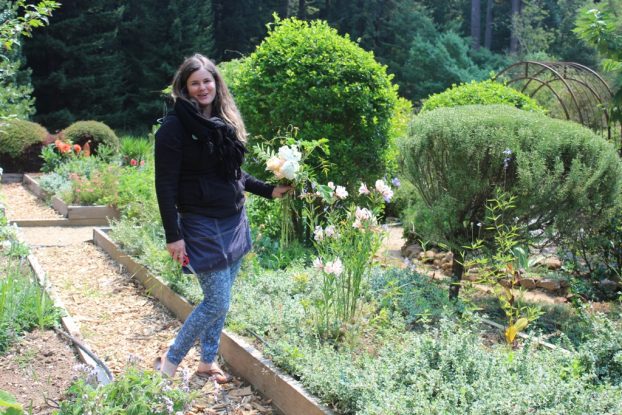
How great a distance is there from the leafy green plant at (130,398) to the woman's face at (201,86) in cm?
146

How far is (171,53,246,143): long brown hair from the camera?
3416 mm

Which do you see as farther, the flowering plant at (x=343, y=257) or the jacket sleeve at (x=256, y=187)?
the flowering plant at (x=343, y=257)

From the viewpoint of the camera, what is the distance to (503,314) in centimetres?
508

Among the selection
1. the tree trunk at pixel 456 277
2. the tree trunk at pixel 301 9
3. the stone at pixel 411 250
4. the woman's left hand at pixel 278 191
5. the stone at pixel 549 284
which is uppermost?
the tree trunk at pixel 301 9

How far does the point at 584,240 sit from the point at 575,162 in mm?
913

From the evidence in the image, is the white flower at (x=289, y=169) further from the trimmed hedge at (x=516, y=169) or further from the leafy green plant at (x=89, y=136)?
the leafy green plant at (x=89, y=136)

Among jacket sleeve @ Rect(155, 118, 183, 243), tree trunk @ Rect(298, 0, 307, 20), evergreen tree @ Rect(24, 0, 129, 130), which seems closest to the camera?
jacket sleeve @ Rect(155, 118, 183, 243)

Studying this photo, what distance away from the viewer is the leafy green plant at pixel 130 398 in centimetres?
258

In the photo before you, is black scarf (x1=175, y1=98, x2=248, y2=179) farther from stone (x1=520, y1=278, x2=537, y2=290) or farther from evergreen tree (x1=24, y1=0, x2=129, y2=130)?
evergreen tree (x1=24, y1=0, x2=129, y2=130)

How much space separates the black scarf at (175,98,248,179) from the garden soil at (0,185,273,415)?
42.6 inches

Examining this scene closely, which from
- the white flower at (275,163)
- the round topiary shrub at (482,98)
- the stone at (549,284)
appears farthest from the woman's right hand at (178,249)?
the round topiary shrub at (482,98)

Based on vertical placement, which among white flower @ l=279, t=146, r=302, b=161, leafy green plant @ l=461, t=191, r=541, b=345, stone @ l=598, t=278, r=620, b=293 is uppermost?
white flower @ l=279, t=146, r=302, b=161

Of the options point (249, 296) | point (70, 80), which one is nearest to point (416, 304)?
point (249, 296)

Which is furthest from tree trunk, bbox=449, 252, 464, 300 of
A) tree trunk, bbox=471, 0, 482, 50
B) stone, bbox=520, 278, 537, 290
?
tree trunk, bbox=471, 0, 482, 50
